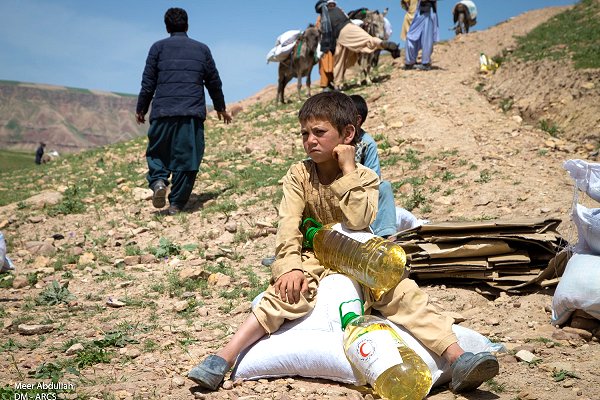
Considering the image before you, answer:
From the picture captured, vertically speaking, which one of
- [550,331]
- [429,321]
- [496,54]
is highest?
[496,54]

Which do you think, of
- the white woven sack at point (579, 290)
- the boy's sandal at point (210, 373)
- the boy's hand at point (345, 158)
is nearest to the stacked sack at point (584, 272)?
the white woven sack at point (579, 290)

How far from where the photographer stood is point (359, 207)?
2.71 meters

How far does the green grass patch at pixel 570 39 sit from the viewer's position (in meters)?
10.7

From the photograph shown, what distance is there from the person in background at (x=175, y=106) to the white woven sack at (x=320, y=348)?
4.00 meters

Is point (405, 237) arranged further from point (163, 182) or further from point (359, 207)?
point (163, 182)

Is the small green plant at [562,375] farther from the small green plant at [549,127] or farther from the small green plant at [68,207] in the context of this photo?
the small green plant at [549,127]

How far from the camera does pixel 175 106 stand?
6379mm

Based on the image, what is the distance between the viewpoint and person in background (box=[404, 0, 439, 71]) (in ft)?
42.4

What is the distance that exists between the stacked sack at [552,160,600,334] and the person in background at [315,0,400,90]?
8880mm

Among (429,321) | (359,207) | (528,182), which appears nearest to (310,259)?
(359,207)

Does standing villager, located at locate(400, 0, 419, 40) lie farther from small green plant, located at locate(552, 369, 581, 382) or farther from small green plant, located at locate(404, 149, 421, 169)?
small green plant, located at locate(552, 369, 581, 382)

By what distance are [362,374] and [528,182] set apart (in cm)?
440

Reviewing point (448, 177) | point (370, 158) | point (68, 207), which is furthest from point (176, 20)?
point (448, 177)

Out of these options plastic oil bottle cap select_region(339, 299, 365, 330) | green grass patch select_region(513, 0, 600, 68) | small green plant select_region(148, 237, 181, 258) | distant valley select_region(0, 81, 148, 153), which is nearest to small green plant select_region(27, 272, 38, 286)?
small green plant select_region(148, 237, 181, 258)
